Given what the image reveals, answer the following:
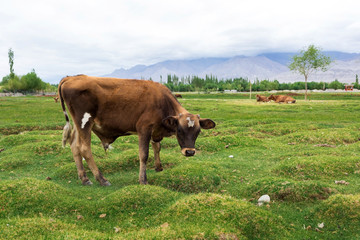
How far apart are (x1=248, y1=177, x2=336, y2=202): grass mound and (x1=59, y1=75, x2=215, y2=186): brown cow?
246 cm

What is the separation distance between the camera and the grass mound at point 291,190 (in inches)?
307

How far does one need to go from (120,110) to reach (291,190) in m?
5.49

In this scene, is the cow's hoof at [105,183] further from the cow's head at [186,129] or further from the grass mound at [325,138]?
the grass mound at [325,138]

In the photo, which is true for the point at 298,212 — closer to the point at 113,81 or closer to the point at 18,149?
the point at 113,81

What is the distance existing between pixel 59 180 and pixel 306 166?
27.5 ft

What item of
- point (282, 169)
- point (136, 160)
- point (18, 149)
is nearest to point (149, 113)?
point (136, 160)

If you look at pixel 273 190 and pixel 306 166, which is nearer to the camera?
pixel 273 190

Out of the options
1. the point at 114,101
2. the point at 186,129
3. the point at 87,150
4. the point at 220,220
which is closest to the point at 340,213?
the point at 220,220

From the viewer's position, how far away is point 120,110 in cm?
935

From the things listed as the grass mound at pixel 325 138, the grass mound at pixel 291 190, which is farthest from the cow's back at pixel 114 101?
the grass mound at pixel 325 138

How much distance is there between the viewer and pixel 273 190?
7996 millimetres

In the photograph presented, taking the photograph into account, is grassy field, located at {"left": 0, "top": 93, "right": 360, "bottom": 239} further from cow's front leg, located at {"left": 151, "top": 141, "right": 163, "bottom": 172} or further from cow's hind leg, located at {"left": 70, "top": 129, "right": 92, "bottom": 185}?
cow's front leg, located at {"left": 151, "top": 141, "right": 163, "bottom": 172}

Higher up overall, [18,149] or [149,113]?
[149,113]

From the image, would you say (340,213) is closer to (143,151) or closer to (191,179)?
(191,179)
